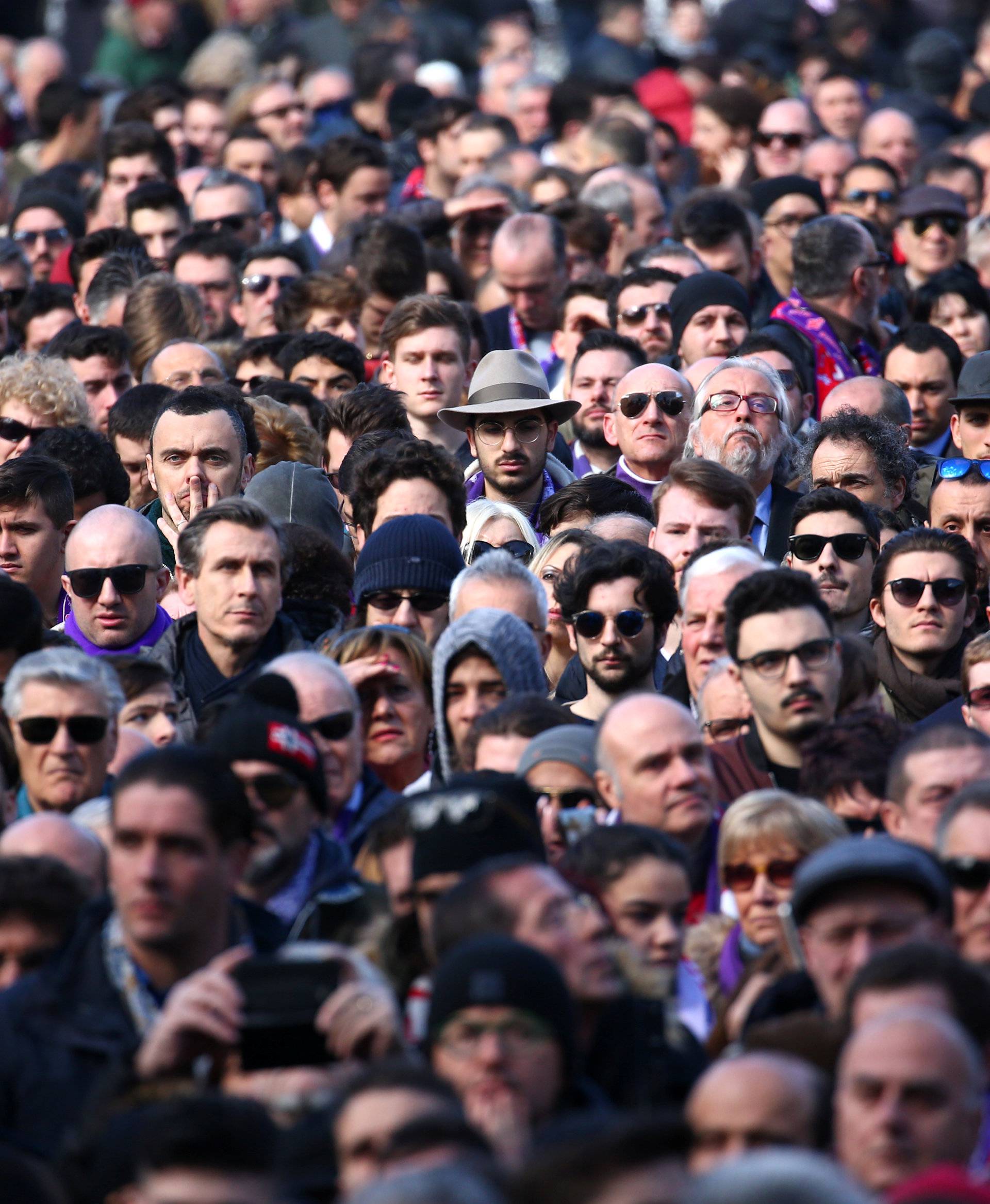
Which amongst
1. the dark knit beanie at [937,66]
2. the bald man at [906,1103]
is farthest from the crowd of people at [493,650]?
the dark knit beanie at [937,66]

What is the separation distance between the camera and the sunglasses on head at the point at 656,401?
34.2 ft

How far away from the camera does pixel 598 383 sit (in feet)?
36.5

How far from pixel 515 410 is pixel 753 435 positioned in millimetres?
924

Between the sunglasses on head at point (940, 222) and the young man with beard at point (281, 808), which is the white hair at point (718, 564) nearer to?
the young man with beard at point (281, 808)

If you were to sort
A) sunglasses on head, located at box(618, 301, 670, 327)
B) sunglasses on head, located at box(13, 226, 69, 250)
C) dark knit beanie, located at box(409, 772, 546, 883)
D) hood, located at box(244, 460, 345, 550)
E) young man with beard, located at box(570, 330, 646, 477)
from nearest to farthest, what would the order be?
1. dark knit beanie, located at box(409, 772, 546, 883)
2. hood, located at box(244, 460, 345, 550)
3. young man with beard, located at box(570, 330, 646, 477)
4. sunglasses on head, located at box(618, 301, 670, 327)
5. sunglasses on head, located at box(13, 226, 69, 250)

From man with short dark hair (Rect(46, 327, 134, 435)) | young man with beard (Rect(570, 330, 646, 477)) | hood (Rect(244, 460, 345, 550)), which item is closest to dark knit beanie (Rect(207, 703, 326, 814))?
hood (Rect(244, 460, 345, 550))

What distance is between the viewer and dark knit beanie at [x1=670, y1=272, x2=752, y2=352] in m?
11.6

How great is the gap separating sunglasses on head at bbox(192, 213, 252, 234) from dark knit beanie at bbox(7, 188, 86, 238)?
35.7 inches

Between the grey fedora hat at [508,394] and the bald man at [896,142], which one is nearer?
the grey fedora hat at [508,394]

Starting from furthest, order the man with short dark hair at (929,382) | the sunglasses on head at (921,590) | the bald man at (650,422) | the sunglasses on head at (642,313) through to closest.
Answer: the sunglasses on head at (642,313)
the man with short dark hair at (929,382)
the bald man at (650,422)
the sunglasses on head at (921,590)

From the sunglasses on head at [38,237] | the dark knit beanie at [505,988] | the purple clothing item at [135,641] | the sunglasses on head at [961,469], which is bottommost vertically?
the sunglasses on head at [38,237]

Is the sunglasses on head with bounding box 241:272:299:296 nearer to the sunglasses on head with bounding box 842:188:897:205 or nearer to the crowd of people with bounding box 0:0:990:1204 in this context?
the crowd of people with bounding box 0:0:990:1204

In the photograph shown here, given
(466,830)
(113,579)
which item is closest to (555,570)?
(113,579)

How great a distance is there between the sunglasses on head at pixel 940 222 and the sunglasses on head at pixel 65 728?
7550mm
